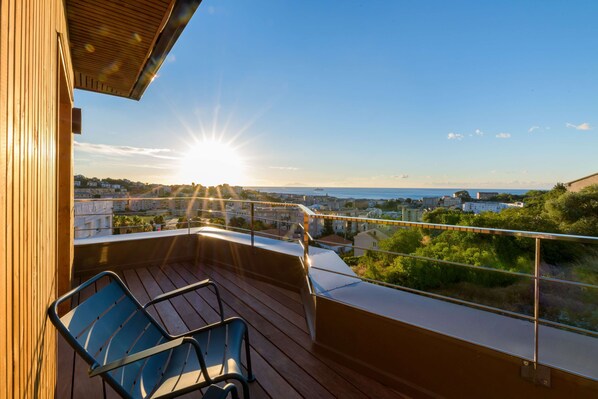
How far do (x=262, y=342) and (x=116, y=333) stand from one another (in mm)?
1100

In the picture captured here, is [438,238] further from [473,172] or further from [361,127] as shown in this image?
[473,172]

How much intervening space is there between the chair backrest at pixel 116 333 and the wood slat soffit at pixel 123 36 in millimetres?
1986

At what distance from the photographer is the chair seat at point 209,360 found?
4.20 ft

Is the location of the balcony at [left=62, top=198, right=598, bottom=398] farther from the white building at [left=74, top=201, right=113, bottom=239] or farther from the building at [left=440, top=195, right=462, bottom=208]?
the building at [left=440, top=195, right=462, bottom=208]

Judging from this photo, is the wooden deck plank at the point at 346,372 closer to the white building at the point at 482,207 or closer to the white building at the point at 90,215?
the white building at the point at 90,215

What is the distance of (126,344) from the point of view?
4.79 feet

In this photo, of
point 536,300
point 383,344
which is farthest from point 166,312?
point 536,300

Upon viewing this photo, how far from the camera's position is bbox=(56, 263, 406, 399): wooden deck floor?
5.64ft

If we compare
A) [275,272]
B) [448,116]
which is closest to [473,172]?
[448,116]

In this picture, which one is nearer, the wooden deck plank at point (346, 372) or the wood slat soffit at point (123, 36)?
the wooden deck plank at point (346, 372)

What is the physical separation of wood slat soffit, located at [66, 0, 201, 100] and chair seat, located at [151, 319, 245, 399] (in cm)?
229

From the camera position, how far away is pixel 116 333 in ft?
4.76

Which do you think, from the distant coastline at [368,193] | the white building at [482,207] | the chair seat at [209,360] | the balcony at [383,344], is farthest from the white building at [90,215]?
the white building at [482,207]

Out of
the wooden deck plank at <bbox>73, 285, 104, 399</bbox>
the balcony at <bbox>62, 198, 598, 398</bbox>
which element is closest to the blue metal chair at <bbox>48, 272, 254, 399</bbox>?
the balcony at <bbox>62, 198, 598, 398</bbox>
